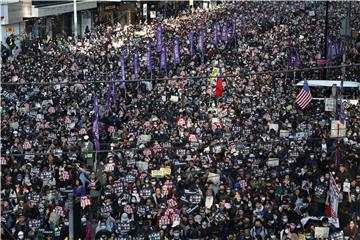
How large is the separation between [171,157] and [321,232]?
17.3 ft

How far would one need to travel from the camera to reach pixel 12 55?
36781 millimetres

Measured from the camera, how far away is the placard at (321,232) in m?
14.0

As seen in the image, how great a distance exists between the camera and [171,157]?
18266 millimetres

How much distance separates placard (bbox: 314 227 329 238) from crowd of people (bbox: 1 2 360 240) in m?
0.11

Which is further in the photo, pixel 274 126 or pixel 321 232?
pixel 274 126

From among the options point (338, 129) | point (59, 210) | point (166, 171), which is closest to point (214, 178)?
point (166, 171)

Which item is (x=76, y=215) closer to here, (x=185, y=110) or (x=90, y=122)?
(x=90, y=122)

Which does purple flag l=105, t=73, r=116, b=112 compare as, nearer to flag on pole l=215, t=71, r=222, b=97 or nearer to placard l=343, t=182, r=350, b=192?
flag on pole l=215, t=71, r=222, b=97

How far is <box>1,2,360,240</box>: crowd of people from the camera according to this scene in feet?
48.1

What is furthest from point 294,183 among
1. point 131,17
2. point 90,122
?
point 131,17

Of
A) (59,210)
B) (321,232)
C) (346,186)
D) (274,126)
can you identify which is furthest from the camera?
(274,126)

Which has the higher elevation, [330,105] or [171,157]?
[330,105]

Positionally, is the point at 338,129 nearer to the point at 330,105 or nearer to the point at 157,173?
A: the point at 330,105

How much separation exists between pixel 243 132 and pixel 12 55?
1930 cm
